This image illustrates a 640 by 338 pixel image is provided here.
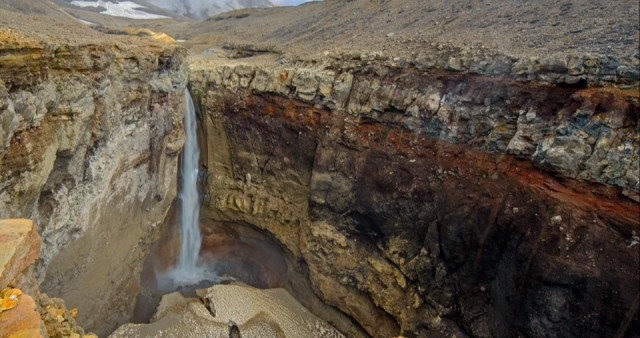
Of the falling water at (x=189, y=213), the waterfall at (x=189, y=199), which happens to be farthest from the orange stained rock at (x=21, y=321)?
the waterfall at (x=189, y=199)

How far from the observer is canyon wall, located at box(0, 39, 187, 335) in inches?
193

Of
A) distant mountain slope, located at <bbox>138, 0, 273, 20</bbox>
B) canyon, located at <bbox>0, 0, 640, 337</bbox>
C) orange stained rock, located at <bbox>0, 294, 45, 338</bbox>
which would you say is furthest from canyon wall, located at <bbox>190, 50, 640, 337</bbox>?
distant mountain slope, located at <bbox>138, 0, 273, 20</bbox>

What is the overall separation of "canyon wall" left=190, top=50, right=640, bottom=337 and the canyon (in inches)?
1.3

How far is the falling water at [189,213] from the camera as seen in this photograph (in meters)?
9.96

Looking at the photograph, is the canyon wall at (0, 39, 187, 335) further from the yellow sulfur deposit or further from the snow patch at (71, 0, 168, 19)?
the snow patch at (71, 0, 168, 19)

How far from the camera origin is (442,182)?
281 inches

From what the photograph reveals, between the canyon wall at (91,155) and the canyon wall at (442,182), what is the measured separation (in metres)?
2.15

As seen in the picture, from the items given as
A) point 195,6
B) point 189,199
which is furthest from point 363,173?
point 195,6

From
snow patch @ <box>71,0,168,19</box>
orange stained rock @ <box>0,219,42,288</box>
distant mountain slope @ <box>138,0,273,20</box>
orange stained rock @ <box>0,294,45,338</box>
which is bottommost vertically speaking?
orange stained rock @ <box>0,294,45,338</box>

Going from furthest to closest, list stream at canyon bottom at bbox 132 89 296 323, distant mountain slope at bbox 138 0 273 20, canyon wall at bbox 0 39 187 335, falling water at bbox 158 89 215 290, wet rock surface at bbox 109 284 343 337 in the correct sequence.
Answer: distant mountain slope at bbox 138 0 273 20, falling water at bbox 158 89 215 290, stream at canyon bottom at bbox 132 89 296 323, wet rock surface at bbox 109 284 343 337, canyon wall at bbox 0 39 187 335

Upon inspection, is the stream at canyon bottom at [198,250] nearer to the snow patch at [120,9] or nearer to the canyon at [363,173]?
the canyon at [363,173]

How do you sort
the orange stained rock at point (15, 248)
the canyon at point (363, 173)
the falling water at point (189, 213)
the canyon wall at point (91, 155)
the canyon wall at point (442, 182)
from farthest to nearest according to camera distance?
the falling water at point (189, 213) < the canyon wall at point (442, 182) < the canyon at point (363, 173) < the canyon wall at point (91, 155) < the orange stained rock at point (15, 248)

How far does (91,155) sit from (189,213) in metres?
4.38

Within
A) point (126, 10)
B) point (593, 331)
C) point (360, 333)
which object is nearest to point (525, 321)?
point (593, 331)
